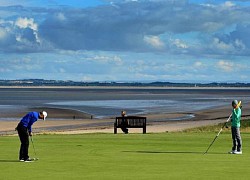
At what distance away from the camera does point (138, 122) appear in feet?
150

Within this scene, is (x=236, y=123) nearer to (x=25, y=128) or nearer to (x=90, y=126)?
(x=25, y=128)

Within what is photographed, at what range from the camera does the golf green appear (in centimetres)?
1892

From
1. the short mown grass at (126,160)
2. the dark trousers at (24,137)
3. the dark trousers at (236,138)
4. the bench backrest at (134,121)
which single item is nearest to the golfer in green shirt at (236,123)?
the dark trousers at (236,138)

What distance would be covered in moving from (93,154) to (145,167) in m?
4.65

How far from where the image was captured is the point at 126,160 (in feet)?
74.8

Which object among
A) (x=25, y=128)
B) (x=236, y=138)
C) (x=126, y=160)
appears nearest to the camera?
(x=25, y=128)

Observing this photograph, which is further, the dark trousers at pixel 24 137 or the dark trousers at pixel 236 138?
the dark trousers at pixel 236 138

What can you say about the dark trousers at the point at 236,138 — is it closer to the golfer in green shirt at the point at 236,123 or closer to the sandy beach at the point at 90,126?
the golfer in green shirt at the point at 236,123

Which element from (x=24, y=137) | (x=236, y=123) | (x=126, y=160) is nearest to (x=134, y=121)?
(x=236, y=123)

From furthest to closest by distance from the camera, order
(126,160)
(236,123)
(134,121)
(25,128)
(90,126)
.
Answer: (90,126) < (134,121) < (236,123) < (126,160) < (25,128)

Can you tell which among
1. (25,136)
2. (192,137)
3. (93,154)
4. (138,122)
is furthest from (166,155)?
(138,122)

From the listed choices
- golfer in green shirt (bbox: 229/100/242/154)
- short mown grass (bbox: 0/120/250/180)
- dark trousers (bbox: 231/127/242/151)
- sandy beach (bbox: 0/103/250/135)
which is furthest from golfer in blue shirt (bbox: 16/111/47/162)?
sandy beach (bbox: 0/103/250/135)

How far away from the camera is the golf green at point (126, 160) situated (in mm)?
18922

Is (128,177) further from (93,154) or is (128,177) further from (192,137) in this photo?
(192,137)
